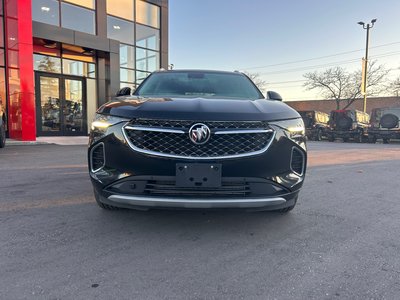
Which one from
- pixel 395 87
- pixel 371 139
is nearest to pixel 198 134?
pixel 371 139

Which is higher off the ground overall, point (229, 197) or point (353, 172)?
point (229, 197)

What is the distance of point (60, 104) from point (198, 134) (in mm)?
14024

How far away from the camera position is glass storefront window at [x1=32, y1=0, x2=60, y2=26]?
13055 millimetres

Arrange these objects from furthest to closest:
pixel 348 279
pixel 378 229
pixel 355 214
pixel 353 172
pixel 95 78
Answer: pixel 95 78
pixel 353 172
pixel 355 214
pixel 378 229
pixel 348 279

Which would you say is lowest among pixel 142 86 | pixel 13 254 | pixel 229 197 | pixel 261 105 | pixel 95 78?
pixel 13 254

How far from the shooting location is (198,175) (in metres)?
2.52

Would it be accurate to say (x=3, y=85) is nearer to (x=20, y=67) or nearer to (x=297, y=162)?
(x=20, y=67)

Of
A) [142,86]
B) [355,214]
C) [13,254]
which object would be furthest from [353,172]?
[13,254]

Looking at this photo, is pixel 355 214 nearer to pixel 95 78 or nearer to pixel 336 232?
pixel 336 232

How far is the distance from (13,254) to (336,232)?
2839 mm

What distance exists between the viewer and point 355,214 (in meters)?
3.70

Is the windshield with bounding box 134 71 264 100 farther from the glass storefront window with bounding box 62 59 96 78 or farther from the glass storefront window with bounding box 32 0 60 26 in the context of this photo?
the glass storefront window with bounding box 62 59 96 78

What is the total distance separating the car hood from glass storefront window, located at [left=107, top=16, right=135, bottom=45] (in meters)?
14.0

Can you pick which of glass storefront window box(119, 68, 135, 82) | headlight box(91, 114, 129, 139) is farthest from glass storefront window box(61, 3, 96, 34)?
headlight box(91, 114, 129, 139)
